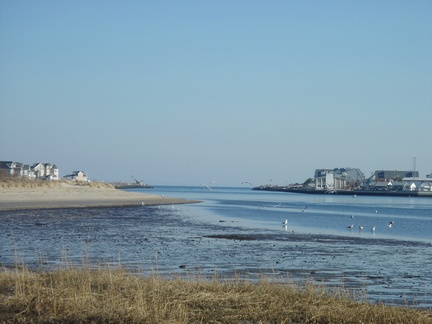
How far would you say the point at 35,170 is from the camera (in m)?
163

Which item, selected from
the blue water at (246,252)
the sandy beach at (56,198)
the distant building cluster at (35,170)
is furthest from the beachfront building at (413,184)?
the blue water at (246,252)

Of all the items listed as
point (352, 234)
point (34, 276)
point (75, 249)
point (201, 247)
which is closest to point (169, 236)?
point (201, 247)

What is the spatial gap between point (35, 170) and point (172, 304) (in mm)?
157745

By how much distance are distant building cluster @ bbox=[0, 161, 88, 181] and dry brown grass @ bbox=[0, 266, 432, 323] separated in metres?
122

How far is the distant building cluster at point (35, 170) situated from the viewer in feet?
463

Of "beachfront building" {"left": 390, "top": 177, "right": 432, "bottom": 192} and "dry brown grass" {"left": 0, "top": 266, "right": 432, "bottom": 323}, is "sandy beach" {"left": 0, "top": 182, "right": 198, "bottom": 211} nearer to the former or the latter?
"dry brown grass" {"left": 0, "top": 266, "right": 432, "bottom": 323}

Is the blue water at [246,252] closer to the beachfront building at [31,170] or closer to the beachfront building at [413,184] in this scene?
the beachfront building at [31,170]

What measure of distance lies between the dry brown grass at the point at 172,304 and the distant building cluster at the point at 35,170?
122245 mm

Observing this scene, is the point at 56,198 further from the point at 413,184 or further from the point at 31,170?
the point at 413,184

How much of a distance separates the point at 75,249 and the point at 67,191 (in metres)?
61.1

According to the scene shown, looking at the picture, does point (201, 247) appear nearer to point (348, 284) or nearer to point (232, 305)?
point (348, 284)

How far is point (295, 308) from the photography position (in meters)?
11.5

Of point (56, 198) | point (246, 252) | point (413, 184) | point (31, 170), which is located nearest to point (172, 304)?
point (246, 252)

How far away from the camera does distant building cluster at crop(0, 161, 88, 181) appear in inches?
5552
